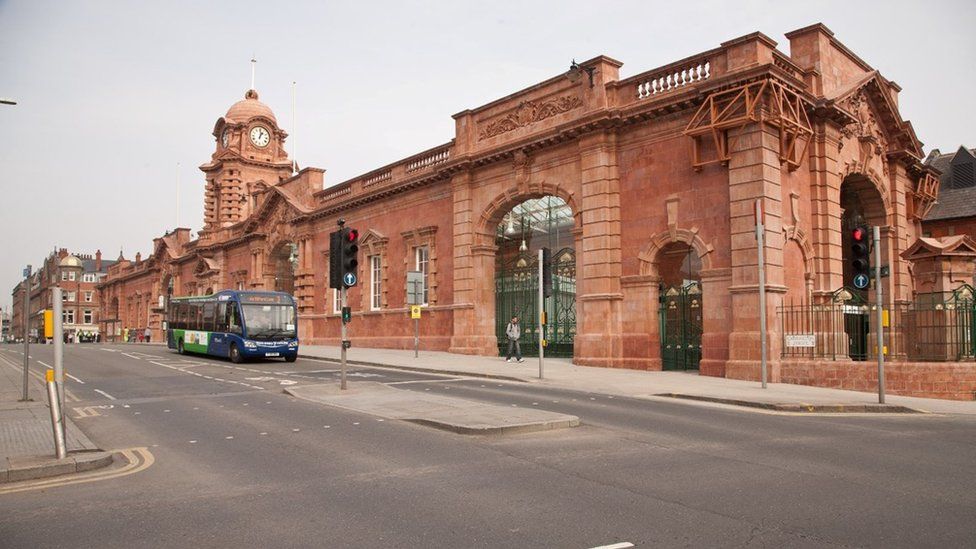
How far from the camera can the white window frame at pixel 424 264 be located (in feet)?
106

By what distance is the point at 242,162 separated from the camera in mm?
57094

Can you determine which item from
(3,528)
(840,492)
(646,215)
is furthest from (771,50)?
(3,528)

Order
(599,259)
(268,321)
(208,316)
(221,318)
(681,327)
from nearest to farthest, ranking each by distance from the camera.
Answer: (681,327)
(599,259)
(268,321)
(221,318)
(208,316)

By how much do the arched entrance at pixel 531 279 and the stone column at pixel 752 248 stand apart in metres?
7.85

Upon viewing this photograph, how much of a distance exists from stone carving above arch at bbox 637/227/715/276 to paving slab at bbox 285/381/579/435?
968cm

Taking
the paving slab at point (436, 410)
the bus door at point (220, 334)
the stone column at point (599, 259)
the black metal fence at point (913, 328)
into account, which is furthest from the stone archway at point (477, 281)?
the paving slab at point (436, 410)

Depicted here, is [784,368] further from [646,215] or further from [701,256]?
[646,215]

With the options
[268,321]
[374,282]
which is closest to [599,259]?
Answer: [268,321]

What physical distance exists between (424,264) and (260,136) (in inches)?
1226

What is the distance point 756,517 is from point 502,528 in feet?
7.06

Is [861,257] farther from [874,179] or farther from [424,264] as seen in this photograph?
[424,264]

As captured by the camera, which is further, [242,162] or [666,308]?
[242,162]

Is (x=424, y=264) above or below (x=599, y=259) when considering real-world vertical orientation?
above

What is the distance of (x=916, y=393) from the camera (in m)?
17.2
